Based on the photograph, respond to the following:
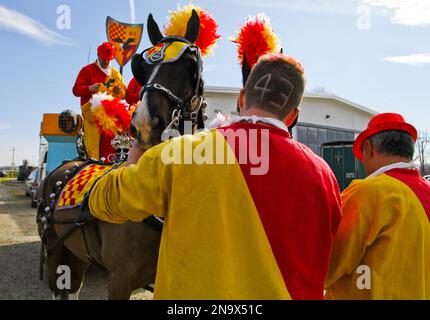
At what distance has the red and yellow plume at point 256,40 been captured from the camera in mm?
2844

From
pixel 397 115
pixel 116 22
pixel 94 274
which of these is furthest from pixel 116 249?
pixel 116 22

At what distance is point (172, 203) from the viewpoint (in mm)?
1190

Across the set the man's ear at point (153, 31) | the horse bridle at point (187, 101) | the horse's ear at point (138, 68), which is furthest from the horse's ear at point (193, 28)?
the horse's ear at point (138, 68)

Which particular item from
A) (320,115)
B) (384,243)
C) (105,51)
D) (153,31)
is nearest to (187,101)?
(153,31)

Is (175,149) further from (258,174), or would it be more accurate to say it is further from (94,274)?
(94,274)

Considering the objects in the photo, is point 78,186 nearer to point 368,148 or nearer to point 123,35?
point 368,148

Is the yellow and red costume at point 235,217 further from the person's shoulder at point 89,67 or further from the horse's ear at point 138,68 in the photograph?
the person's shoulder at point 89,67

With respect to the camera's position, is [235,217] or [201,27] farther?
[201,27]

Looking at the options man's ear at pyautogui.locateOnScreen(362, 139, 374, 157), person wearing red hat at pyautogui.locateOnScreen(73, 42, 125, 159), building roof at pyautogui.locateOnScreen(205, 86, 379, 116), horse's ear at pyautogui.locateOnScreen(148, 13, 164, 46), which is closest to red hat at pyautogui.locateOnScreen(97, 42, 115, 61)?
person wearing red hat at pyautogui.locateOnScreen(73, 42, 125, 159)

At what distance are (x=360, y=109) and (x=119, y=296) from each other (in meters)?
20.3

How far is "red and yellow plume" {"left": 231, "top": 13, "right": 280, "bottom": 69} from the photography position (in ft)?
9.33

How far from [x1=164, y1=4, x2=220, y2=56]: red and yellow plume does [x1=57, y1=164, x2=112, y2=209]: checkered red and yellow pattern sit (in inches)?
51.9

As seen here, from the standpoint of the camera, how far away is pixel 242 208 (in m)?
1.16

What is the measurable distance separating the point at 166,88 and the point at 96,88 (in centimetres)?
196
